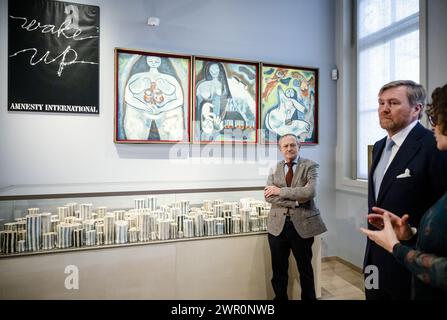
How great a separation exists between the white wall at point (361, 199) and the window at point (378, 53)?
280 mm

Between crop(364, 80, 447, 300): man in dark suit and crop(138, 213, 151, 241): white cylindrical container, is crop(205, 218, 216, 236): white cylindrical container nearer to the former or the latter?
crop(138, 213, 151, 241): white cylindrical container

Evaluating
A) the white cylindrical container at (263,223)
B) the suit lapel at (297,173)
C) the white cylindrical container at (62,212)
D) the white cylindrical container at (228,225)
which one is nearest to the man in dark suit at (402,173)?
the suit lapel at (297,173)

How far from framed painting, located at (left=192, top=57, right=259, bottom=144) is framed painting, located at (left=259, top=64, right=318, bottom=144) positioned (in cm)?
14

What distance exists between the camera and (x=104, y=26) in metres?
3.09

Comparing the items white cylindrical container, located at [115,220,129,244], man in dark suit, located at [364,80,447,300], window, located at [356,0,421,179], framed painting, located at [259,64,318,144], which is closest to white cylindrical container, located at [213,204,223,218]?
white cylindrical container, located at [115,220,129,244]

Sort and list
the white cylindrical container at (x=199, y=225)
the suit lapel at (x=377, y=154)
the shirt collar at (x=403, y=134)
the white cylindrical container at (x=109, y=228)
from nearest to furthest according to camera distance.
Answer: the shirt collar at (x=403, y=134) < the suit lapel at (x=377, y=154) < the white cylindrical container at (x=109, y=228) < the white cylindrical container at (x=199, y=225)

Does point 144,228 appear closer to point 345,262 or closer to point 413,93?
point 413,93

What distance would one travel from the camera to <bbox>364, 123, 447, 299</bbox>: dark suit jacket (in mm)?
1449

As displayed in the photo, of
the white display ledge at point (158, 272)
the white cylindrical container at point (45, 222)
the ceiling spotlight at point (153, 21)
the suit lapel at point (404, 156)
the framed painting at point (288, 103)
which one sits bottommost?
the white display ledge at point (158, 272)

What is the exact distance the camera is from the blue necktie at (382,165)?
1.73 m

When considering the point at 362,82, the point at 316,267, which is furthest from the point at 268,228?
the point at 362,82

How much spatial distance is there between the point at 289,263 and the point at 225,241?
2.40ft

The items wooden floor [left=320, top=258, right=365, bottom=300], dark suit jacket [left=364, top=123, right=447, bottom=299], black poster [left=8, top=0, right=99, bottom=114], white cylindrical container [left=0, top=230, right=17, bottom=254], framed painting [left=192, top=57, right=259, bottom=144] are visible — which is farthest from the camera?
framed painting [left=192, top=57, right=259, bottom=144]

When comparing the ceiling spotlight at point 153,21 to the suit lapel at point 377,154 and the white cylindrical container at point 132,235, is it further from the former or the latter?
the suit lapel at point 377,154
